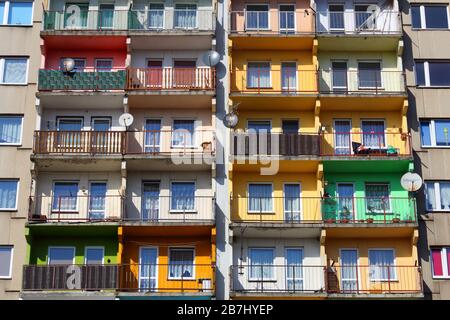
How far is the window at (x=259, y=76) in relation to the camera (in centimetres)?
4200

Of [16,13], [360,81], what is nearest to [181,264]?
[360,81]

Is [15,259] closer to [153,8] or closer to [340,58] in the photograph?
[153,8]

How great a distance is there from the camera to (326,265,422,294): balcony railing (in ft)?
127

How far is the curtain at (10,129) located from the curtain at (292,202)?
12.2m

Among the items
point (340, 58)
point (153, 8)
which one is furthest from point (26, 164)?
point (340, 58)

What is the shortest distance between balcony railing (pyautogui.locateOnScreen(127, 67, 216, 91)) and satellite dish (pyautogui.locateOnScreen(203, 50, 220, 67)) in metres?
0.37

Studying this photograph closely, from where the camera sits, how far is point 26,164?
40688 millimetres

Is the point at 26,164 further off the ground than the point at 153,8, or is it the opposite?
the point at 153,8

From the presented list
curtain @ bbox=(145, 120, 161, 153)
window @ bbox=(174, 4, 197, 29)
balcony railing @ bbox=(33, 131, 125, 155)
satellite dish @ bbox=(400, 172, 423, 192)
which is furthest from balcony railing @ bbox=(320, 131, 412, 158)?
balcony railing @ bbox=(33, 131, 125, 155)

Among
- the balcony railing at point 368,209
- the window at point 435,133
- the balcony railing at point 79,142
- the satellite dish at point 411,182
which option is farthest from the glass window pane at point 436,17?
the balcony railing at point 79,142

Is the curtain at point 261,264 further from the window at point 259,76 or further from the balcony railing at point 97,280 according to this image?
the window at point 259,76

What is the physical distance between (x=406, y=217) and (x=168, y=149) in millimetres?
10805

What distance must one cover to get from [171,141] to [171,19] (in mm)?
5853

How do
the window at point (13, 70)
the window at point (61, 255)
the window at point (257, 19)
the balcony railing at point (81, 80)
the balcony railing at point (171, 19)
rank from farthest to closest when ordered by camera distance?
the window at point (257, 19), the balcony railing at point (171, 19), the window at point (13, 70), the balcony railing at point (81, 80), the window at point (61, 255)
